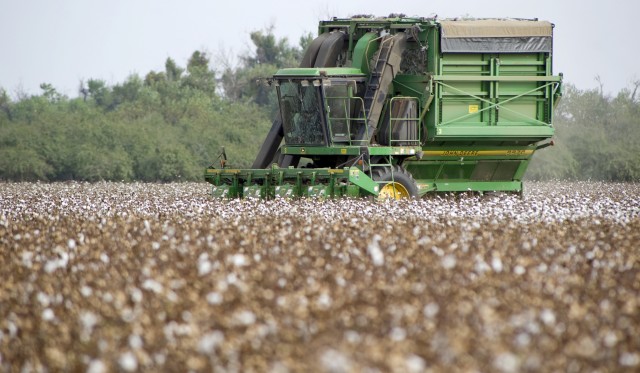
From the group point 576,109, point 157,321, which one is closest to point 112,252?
point 157,321

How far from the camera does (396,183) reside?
918 inches

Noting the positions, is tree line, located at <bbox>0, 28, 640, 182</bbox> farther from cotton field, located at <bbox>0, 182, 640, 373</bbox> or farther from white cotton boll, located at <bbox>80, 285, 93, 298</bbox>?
white cotton boll, located at <bbox>80, 285, 93, 298</bbox>

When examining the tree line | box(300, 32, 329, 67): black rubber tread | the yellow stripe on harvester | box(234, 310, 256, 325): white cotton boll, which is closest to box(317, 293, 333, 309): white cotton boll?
box(234, 310, 256, 325): white cotton boll

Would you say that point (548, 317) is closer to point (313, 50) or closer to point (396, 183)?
point (396, 183)

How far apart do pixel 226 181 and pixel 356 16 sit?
415 cm

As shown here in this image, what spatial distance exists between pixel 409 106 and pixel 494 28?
2.27 meters

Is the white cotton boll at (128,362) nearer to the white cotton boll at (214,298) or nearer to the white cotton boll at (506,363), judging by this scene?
the white cotton boll at (214,298)

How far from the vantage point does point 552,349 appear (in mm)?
7645

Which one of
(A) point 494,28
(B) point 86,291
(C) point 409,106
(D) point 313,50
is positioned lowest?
(C) point 409,106

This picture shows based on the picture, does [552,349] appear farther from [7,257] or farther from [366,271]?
[7,257]

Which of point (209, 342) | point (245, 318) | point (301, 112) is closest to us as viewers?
point (209, 342)

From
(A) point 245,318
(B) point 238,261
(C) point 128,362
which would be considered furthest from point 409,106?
(C) point 128,362

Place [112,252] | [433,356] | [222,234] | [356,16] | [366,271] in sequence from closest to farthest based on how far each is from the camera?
[433,356] < [366,271] < [112,252] < [222,234] < [356,16]

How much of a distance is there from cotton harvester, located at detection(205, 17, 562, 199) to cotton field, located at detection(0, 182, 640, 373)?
25.8 feet
